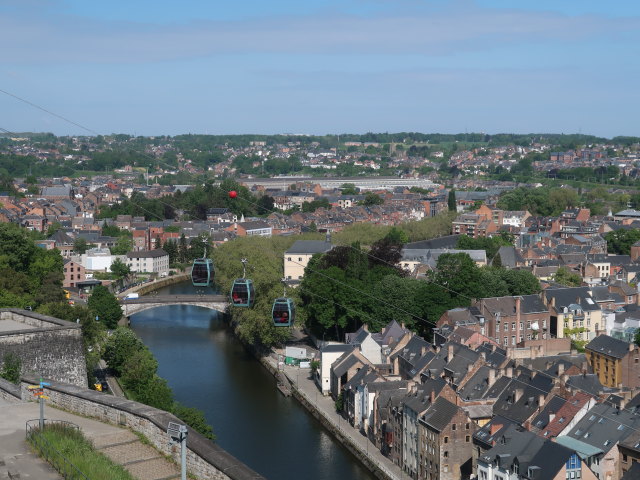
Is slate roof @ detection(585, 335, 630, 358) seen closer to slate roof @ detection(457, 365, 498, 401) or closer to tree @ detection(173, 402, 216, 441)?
slate roof @ detection(457, 365, 498, 401)

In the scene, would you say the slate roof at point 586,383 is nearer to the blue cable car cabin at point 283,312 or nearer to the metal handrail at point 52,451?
the blue cable car cabin at point 283,312

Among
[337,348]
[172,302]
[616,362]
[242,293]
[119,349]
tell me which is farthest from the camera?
[172,302]

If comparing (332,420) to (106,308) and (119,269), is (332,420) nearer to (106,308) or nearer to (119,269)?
(106,308)

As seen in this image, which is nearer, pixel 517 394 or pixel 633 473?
pixel 633 473

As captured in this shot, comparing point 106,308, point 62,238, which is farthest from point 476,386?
point 62,238

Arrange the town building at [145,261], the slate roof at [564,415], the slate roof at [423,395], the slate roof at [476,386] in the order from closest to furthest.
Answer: the slate roof at [564,415] < the slate roof at [423,395] < the slate roof at [476,386] < the town building at [145,261]

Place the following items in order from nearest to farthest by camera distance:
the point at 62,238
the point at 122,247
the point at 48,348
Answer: the point at 48,348, the point at 122,247, the point at 62,238

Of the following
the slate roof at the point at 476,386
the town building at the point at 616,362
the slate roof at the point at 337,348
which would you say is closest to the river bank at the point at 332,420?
the slate roof at the point at 337,348
